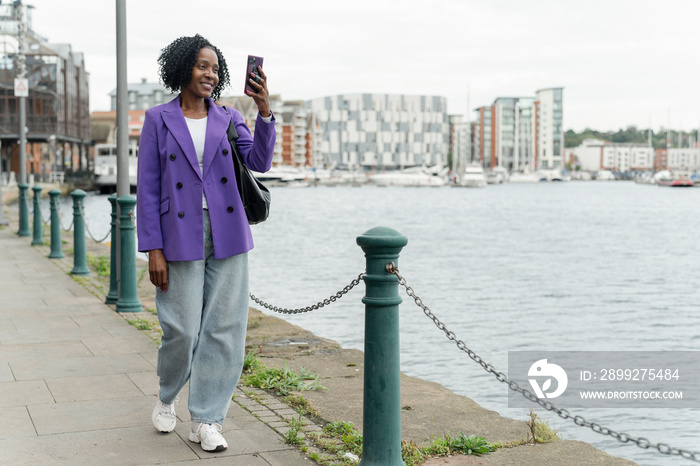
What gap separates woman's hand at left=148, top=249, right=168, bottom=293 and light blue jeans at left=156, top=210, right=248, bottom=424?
3cm

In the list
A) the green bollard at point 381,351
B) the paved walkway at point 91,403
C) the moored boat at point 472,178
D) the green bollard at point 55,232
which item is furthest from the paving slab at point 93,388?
the moored boat at point 472,178

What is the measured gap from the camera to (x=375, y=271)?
3.52 metres

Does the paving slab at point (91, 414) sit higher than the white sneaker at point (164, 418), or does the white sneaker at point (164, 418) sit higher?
the white sneaker at point (164, 418)

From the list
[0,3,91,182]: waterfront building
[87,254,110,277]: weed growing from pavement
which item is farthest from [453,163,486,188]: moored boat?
[87,254,110,277]: weed growing from pavement

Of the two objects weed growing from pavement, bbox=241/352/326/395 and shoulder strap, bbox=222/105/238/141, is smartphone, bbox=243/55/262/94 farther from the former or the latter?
weed growing from pavement, bbox=241/352/326/395

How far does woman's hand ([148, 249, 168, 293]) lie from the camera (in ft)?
12.8

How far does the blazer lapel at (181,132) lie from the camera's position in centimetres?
388

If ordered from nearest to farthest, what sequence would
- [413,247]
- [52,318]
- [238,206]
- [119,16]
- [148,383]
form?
[238,206]
[148,383]
[52,318]
[119,16]
[413,247]

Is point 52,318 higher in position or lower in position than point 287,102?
lower

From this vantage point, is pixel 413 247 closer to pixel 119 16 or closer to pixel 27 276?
pixel 27 276

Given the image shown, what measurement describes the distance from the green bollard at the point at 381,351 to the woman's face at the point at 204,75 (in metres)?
1.05

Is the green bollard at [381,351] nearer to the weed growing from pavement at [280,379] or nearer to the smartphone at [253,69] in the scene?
the smartphone at [253,69]

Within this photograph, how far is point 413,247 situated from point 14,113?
46.1 meters

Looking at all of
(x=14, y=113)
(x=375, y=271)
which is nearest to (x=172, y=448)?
(x=375, y=271)
